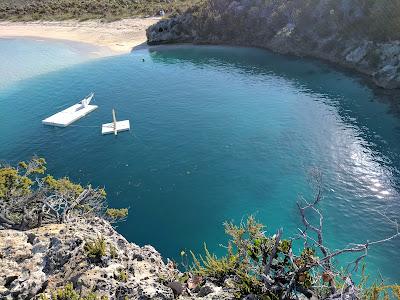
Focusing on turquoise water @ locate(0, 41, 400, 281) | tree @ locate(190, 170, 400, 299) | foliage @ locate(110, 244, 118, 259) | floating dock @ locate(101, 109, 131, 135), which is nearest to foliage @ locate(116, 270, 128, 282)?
foliage @ locate(110, 244, 118, 259)

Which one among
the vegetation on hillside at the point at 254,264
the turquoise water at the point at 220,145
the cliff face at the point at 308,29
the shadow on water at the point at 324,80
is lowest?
the turquoise water at the point at 220,145

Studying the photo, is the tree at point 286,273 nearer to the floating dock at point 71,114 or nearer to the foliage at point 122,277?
the foliage at point 122,277

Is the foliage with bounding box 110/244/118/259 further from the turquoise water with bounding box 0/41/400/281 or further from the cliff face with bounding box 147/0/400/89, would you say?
the cliff face with bounding box 147/0/400/89

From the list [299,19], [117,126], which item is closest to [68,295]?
[117,126]

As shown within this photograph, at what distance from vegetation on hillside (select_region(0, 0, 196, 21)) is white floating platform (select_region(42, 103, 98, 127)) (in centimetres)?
6557

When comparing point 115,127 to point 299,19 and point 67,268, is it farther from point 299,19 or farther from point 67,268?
point 299,19

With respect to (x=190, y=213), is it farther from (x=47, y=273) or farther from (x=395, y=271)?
(x=47, y=273)

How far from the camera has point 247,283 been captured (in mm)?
18281

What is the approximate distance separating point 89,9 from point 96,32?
25655 mm

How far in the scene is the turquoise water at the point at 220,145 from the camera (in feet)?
128

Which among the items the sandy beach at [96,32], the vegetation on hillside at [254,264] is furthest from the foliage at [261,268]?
the sandy beach at [96,32]

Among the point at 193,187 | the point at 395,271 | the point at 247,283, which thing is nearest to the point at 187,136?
the point at 193,187

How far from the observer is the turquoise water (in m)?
39.0

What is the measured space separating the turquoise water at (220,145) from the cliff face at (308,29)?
16.9 feet
